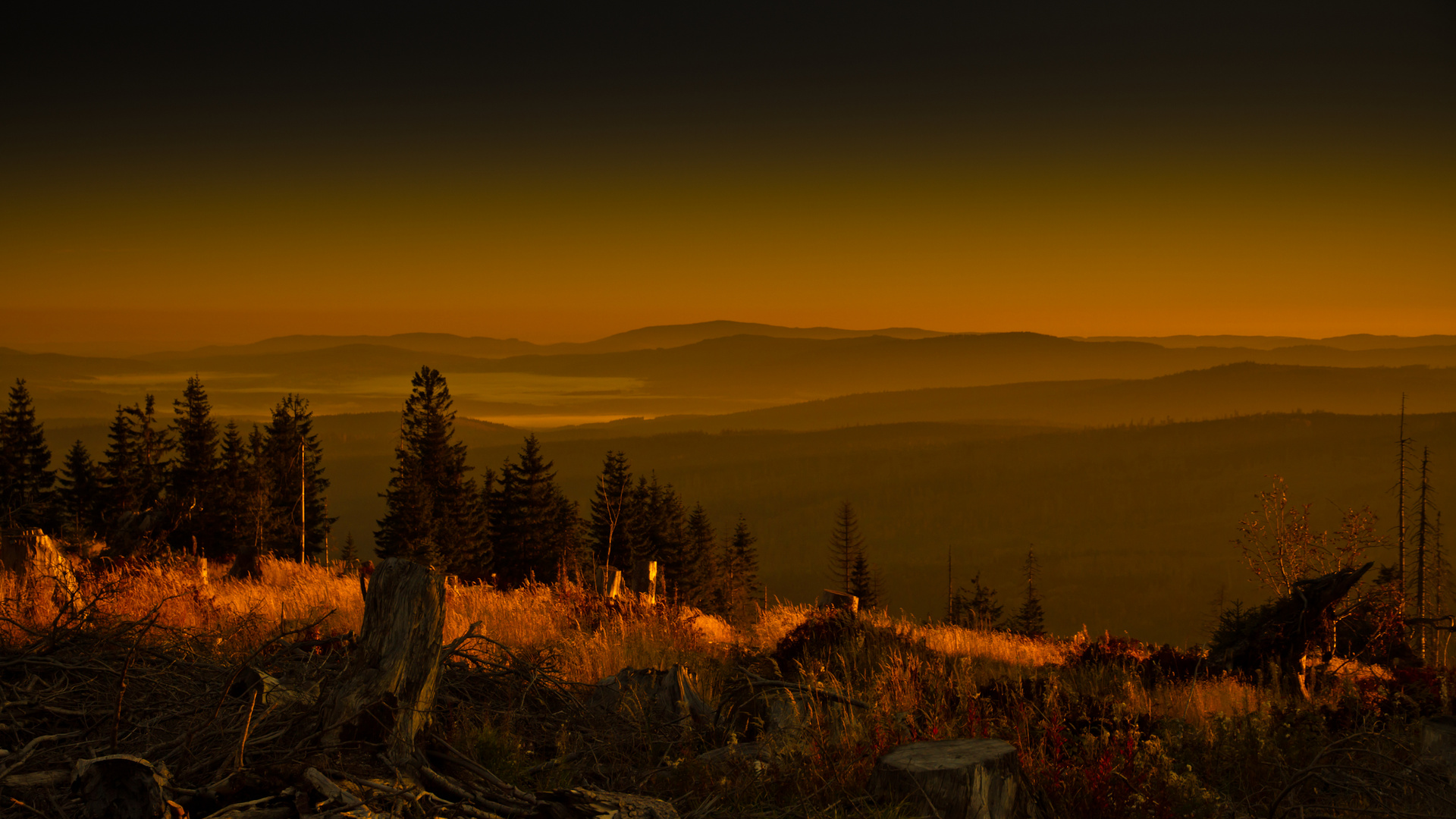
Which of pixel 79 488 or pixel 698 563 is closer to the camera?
pixel 79 488

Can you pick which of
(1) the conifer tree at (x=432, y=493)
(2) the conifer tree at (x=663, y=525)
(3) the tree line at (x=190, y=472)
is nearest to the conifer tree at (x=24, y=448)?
(3) the tree line at (x=190, y=472)

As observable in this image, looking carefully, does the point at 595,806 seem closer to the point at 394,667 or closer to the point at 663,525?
the point at 394,667

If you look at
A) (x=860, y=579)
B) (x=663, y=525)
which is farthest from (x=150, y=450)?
(x=860, y=579)

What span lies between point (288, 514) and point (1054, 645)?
177 feet

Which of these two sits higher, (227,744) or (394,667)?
(394,667)

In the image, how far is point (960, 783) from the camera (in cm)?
471

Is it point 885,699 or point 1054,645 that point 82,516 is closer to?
point 1054,645

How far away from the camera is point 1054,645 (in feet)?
63.0

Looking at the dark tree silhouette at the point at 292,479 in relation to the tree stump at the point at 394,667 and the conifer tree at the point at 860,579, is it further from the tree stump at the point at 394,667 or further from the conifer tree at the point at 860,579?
the tree stump at the point at 394,667

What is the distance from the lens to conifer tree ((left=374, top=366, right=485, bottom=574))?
57.0 m

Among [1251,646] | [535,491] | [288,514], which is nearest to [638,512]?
[535,491]

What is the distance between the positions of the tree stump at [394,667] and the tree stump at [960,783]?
103 inches

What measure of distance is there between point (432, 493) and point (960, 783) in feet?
197

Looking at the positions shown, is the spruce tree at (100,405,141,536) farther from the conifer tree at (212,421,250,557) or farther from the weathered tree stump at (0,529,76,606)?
the weathered tree stump at (0,529,76,606)
